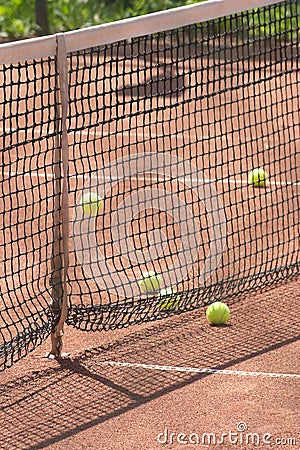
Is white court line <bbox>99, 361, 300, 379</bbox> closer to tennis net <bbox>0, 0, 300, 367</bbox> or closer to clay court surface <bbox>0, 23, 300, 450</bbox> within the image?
clay court surface <bbox>0, 23, 300, 450</bbox>

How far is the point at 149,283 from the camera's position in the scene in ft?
21.8

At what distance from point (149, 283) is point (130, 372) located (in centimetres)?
114

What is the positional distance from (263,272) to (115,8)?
39.3 ft

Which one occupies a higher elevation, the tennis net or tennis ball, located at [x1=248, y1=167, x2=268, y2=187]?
the tennis net

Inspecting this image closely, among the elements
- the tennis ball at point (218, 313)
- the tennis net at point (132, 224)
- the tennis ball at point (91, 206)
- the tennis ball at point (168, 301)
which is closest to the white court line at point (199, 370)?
the tennis net at point (132, 224)

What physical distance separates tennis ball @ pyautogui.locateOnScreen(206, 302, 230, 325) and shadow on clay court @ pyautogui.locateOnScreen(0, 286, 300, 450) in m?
0.06

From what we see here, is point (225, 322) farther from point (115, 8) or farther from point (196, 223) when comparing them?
point (115, 8)

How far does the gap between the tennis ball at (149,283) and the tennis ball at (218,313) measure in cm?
54

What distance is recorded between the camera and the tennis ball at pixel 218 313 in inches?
244

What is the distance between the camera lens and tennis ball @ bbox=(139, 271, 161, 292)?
6.62 m

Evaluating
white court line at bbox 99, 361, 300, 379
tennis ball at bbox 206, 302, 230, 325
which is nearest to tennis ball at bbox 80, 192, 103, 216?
tennis ball at bbox 206, 302, 230, 325

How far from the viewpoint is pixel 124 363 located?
569 cm

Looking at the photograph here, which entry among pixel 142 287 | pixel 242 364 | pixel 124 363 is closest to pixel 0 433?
pixel 124 363

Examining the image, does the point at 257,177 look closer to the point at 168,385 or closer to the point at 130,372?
the point at 130,372
